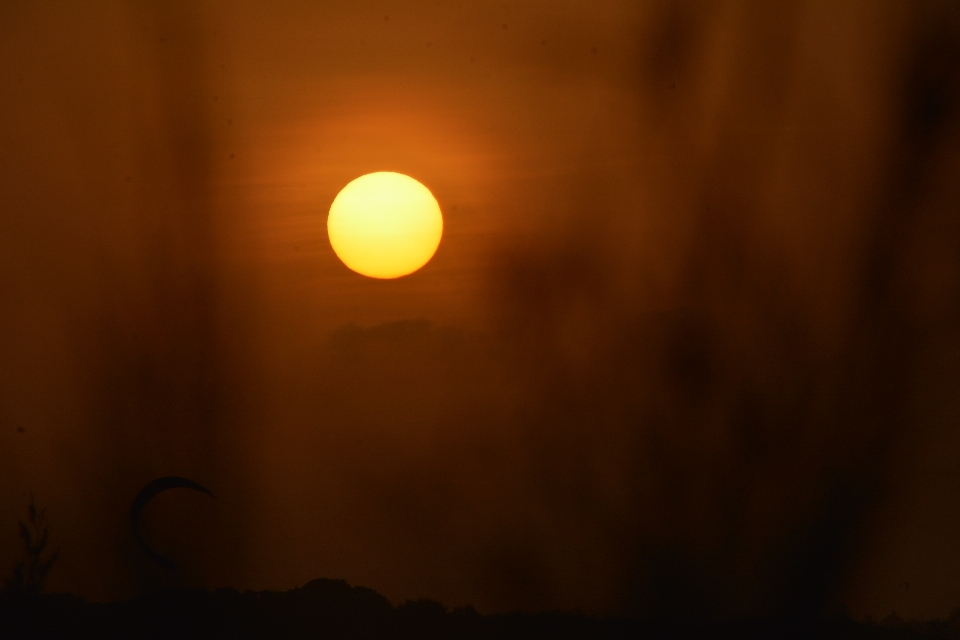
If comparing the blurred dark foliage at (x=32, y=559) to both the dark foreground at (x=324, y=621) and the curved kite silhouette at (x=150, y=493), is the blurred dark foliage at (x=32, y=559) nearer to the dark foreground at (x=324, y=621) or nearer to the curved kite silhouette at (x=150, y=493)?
the dark foreground at (x=324, y=621)

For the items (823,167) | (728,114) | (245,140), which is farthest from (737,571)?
(245,140)

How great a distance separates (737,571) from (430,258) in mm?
1642

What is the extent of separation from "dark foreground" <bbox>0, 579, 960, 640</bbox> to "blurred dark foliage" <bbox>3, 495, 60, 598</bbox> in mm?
42

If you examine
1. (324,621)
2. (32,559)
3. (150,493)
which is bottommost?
(324,621)

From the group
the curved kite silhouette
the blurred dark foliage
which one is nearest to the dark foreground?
the blurred dark foliage

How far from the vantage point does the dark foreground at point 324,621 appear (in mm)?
2275

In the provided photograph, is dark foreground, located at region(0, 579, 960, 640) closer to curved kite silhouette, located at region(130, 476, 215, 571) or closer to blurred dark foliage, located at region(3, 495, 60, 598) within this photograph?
blurred dark foliage, located at region(3, 495, 60, 598)

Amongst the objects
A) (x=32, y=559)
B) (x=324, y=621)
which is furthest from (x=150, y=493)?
(x=324, y=621)

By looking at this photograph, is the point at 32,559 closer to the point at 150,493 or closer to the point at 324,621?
the point at 150,493

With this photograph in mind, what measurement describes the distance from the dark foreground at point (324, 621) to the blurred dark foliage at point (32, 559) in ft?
0.14

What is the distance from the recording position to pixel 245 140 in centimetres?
242

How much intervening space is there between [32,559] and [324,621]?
1095mm

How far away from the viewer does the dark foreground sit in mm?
2275

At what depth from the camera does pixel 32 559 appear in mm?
2344
